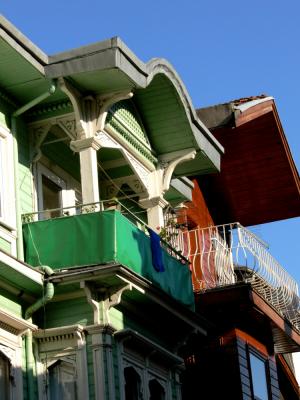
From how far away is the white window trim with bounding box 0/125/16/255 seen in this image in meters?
19.6

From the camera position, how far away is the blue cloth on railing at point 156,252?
21047mm

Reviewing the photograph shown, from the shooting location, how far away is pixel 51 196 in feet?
71.3

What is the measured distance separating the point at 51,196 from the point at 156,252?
2027 mm

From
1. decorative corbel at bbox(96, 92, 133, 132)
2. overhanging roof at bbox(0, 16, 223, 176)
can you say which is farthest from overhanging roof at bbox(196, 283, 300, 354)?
decorative corbel at bbox(96, 92, 133, 132)

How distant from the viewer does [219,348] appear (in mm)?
25656

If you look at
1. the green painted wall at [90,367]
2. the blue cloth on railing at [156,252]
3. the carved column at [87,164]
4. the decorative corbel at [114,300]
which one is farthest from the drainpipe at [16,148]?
the blue cloth on railing at [156,252]

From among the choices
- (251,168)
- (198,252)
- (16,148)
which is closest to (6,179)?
(16,148)

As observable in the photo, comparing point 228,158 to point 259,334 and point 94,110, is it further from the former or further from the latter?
point 94,110

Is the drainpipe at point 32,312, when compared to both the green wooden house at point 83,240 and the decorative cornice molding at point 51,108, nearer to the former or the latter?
the green wooden house at point 83,240

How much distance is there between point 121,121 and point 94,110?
1403 mm

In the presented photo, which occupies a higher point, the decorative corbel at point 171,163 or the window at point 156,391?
the decorative corbel at point 171,163

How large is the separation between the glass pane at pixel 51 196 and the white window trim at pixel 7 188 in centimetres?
129

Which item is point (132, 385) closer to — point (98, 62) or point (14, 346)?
point (14, 346)

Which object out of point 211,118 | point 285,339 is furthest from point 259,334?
point 211,118
